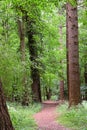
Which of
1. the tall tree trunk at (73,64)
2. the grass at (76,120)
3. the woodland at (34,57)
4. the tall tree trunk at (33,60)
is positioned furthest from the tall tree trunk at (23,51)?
the grass at (76,120)

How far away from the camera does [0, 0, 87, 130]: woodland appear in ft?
33.6

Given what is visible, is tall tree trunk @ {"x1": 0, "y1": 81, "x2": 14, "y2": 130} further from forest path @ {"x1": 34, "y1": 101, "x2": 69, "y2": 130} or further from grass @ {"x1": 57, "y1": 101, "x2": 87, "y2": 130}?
forest path @ {"x1": 34, "y1": 101, "x2": 69, "y2": 130}

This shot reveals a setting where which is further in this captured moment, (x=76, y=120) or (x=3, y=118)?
(x=76, y=120)

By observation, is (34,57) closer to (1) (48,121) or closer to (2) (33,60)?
(2) (33,60)

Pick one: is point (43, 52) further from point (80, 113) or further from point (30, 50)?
point (80, 113)

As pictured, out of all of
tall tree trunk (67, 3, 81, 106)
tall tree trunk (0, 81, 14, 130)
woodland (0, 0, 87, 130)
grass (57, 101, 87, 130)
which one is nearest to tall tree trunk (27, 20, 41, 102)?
woodland (0, 0, 87, 130)

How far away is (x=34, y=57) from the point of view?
2320 cm

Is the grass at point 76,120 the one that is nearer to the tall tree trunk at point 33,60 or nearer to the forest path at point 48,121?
the forest path at point 48,121

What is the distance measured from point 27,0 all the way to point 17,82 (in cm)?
1127

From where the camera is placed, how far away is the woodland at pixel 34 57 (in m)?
10.2

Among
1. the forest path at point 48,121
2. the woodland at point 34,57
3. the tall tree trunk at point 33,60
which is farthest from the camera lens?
the tall tree trunk at point 33,60

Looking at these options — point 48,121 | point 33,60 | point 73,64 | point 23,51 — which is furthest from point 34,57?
point 48,121

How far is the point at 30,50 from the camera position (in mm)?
23672

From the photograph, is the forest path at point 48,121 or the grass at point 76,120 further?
the forest path at point 48,121
